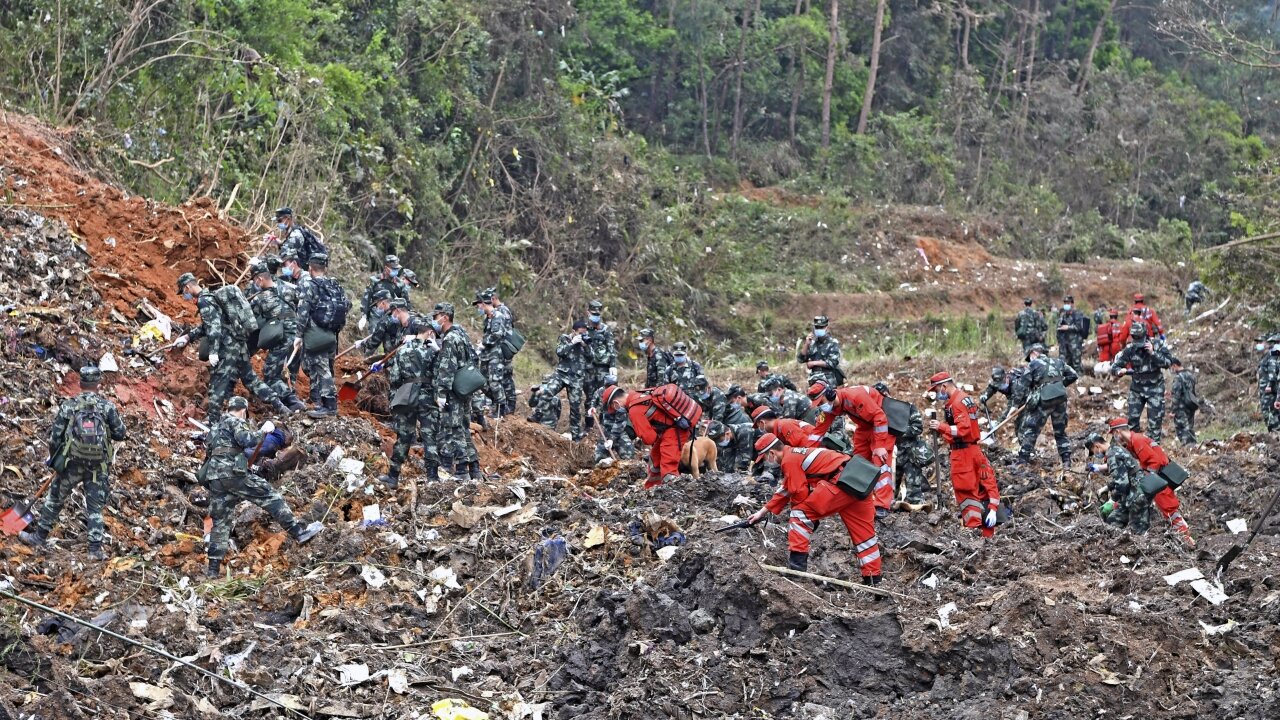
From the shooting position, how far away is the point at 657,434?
42.6ft

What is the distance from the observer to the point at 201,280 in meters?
16.1

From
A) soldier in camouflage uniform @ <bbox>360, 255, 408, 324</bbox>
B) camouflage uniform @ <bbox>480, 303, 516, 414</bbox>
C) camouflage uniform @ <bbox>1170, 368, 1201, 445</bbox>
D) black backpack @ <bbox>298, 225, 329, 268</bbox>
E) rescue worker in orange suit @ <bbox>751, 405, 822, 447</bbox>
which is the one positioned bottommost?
camouflage uniform @ <bbox>1170, 368, 1201, 445</bbox>

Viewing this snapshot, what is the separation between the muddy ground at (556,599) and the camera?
28.4 feet

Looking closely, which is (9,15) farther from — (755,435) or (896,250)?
(896,250)

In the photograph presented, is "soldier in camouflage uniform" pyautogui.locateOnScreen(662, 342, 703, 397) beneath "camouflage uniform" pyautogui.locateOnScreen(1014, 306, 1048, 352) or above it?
above

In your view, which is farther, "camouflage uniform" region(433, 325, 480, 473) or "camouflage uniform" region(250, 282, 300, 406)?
"camouflage uniform" region(250, 282, 300, 406)

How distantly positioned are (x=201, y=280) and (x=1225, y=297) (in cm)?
1664

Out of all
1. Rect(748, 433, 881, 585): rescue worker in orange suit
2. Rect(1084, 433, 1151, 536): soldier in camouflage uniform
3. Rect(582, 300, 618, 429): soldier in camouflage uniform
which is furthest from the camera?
Rect(582, 300, 618, 429): soldier in camouflage uniform

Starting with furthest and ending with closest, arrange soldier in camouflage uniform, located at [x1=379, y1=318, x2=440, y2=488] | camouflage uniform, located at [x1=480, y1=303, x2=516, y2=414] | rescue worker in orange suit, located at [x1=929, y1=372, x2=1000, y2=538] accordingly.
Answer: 1. camouflage uniform, located at [x1=480, y1=303, x2=516, y2=414]
2. soldier in camouflage uniform, located at [x1=379, y1=318, x2=440, y2=488]
3. rescue worker in orange suit, located at [x1=929, y1=372, x2=1000, y2=538]

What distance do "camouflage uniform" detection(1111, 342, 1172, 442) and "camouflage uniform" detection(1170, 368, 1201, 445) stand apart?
33 centimetres

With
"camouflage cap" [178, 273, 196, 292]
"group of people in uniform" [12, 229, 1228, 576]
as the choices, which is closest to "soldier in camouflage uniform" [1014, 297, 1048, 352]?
"group of people in uniform" [12, 229, 1228, 576]

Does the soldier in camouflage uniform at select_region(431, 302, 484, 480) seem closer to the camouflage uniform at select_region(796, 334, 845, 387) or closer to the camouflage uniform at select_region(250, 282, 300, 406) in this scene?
the camouflage uniform at select_region(250, 282, 300, 406)

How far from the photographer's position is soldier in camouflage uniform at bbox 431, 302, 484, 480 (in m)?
13.1

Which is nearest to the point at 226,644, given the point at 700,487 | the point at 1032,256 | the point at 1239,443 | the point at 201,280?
the point at 700,487
